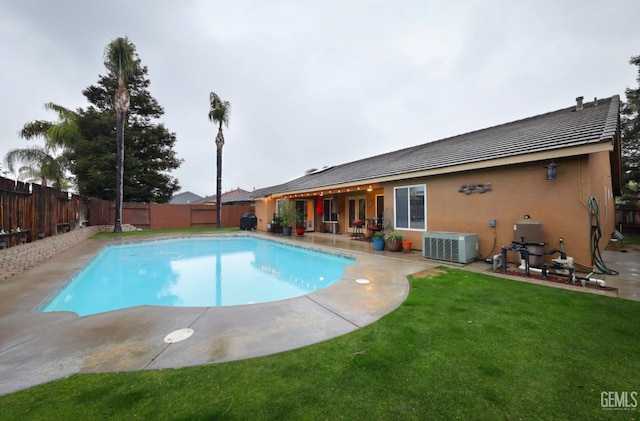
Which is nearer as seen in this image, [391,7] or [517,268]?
[517,268]

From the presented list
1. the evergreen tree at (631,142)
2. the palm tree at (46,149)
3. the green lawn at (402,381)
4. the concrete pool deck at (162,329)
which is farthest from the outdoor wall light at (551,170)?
the palm tree at (46,149)

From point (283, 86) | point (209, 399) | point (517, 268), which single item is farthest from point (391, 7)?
point (209, 399)

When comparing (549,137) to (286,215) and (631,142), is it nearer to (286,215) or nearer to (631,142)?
(286,215)

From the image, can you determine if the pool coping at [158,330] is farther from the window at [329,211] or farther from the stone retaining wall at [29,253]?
the window at [329,211]

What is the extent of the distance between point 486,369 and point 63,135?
21.4 m

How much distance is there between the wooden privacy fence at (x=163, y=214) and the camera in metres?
15.0

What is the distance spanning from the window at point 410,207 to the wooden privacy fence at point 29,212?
10334 millimetres

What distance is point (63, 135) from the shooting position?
1422 cm

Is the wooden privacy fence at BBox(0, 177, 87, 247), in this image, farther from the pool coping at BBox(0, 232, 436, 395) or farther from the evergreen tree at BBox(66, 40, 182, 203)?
the evergreen tree at BBox(66, 40, 182, 203)

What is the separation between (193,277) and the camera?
22.2 feet

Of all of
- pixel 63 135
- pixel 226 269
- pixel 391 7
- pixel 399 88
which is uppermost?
pixel 391 7

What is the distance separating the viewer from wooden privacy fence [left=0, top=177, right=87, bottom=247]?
5438mm

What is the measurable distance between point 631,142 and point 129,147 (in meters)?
32.9

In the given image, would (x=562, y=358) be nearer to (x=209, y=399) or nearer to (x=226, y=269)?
(x=209, y=399)
